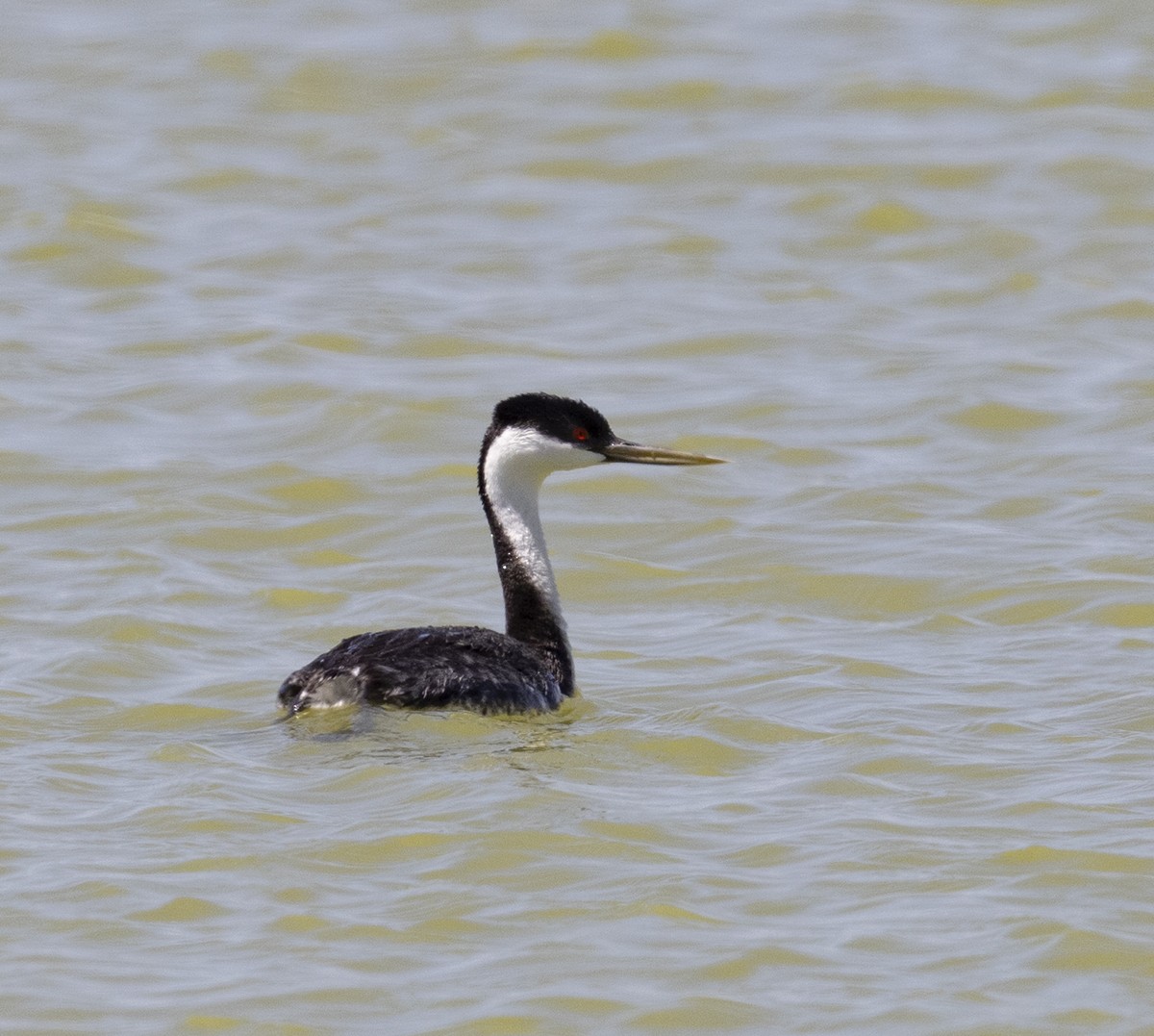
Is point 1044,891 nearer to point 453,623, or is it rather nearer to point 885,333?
point 453,623

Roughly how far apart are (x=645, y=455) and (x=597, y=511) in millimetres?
2236

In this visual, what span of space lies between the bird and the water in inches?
5.9

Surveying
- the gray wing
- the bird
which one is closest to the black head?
the bird

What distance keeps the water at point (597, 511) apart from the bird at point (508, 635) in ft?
0.49

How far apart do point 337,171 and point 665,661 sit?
8.17 metres

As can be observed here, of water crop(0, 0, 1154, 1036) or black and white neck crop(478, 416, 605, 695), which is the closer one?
water crop(0, 0, 1154, 1036)

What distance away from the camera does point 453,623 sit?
10242 millimetres

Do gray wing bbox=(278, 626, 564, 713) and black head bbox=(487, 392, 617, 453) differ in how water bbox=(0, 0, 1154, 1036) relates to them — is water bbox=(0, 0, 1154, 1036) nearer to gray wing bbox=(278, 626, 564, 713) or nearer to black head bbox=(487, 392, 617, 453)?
gray wing bbox=(278, 626, 564, 713)

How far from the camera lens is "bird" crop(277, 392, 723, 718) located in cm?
832

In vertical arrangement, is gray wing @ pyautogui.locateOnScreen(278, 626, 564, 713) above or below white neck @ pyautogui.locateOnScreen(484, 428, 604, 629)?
below

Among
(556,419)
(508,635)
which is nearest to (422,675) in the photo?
(508,635)

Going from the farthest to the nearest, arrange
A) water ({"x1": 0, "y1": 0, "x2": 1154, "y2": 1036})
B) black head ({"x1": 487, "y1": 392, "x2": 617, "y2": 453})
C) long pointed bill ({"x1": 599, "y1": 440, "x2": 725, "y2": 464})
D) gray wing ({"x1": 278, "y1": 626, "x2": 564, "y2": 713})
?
long pointed bill ({"x1": 599, "y1": 440, "x2": 725, "y2": 464}) < black head ({"x1": 487, "y1": 392, "x2": 617, "y2": 453}) < gray wing ({"x1": 278, "y1": 626, "x2": 564, "y2": 713}) < water ({"x1": 0, "y1": 0, "x2": 1154, "y2": 1036})

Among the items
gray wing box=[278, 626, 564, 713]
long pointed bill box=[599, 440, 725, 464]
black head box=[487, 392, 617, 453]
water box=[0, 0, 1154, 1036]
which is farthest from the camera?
long pointed bill box=[599, 440, 725, 464]

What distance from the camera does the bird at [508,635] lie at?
8.32m
